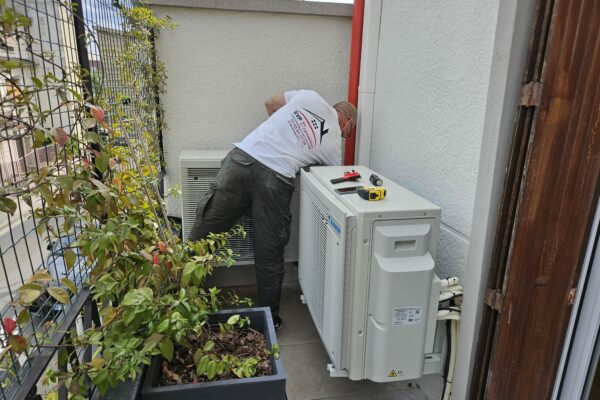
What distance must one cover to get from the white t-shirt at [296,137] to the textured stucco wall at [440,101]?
43cm

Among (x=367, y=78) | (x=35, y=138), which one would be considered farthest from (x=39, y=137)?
(x=367, y=78)

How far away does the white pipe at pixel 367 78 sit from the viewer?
2.92 metres

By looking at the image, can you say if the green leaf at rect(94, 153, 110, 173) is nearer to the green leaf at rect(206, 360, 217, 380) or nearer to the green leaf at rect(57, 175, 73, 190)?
the green leaf at rect(57, 175, 73, 190)

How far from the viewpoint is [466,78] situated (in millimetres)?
1948

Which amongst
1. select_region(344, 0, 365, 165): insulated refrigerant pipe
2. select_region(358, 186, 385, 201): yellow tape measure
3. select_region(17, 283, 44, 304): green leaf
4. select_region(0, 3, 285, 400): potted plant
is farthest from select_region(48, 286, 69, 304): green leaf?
select_region(344, 0, 365, 165): insulated refrigerant pipe

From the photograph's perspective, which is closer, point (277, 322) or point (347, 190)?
point (347, 190)

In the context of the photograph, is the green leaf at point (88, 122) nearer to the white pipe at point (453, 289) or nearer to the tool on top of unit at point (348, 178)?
the tool on top of unit at point (348, 178)

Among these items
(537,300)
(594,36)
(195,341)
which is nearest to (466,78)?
(594,36)

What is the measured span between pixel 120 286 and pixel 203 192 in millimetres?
1729

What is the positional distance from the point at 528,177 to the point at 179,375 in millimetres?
1485

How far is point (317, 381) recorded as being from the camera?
246cm

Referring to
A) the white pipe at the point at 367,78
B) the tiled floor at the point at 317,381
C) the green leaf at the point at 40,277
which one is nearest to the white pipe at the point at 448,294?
the tiled floor at the point at 317,381

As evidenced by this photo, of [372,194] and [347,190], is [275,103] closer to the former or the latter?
[347,190]

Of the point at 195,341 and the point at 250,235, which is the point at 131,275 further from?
the point at 250,235
